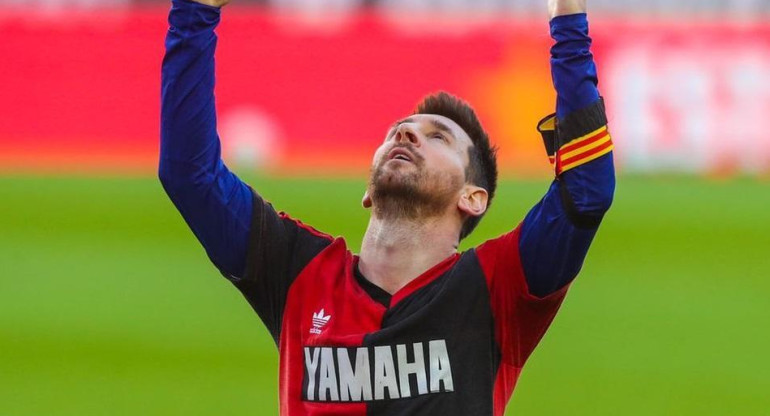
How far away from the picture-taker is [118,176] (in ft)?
34.6

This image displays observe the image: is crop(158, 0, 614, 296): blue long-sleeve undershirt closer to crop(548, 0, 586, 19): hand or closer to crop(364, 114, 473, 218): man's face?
crop(548, 0, 586, 19): hand

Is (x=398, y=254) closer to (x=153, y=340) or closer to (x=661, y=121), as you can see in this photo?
(x=153, y=340)

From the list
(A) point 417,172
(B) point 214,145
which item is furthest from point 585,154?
(B) point 214,145

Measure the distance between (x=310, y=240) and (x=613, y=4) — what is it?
7083mm

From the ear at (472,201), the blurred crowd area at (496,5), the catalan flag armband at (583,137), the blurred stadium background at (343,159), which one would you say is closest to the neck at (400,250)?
the ear at (472,201)

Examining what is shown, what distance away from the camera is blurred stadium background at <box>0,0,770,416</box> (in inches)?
330

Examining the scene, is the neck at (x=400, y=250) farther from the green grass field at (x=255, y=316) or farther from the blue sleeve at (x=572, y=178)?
the green grass field at (x=255, y=316)

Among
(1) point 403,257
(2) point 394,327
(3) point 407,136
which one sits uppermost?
(3) point 407,136

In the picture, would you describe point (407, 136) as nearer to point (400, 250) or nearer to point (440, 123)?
point (440, 123)

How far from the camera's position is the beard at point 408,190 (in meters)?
3.75

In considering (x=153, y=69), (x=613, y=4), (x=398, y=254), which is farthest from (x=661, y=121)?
(x=398, y=254)

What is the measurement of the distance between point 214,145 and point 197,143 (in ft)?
0.28

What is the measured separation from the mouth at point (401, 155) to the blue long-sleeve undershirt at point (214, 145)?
452 millimetres

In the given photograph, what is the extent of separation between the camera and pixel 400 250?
376 centimetres
